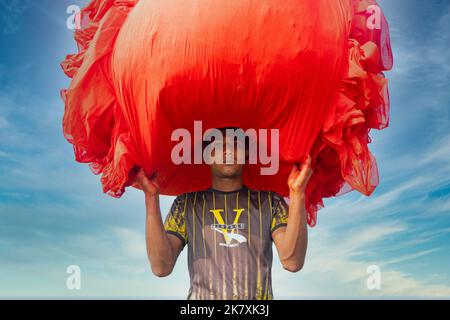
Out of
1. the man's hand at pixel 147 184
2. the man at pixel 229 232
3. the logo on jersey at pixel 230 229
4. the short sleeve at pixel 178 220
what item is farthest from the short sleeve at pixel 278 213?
the man's hand at pixel 147 184

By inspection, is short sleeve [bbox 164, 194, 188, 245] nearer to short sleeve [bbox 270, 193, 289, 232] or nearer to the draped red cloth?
the draped red cloth

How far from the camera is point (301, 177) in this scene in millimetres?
2365

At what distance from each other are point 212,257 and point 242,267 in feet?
0.46

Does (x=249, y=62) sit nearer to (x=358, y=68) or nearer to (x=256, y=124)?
(x=256, y=124)

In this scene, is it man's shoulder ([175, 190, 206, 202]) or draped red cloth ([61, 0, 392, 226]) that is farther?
man's shoulder ([175, 190, 206, 202])

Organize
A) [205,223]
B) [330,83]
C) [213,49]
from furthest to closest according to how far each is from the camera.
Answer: [205,223] → [330,83] → [213,49]

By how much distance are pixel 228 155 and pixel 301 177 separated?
1.12ft

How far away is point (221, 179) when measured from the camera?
2.51m

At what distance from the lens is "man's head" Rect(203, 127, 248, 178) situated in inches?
95.4

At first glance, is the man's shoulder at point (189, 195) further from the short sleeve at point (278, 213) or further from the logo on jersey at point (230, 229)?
the short sleeve at point (278, 213)

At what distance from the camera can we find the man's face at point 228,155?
7.98 ft

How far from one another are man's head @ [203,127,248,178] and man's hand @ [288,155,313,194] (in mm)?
240

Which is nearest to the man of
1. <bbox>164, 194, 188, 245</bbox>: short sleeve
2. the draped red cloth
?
<bbox>164, 194, 188, 245</bbox>: short sleeve
